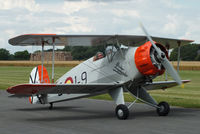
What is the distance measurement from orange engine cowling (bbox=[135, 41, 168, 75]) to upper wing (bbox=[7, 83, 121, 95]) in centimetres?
107

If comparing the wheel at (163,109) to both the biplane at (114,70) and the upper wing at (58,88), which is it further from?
the upper wing at (58,88)

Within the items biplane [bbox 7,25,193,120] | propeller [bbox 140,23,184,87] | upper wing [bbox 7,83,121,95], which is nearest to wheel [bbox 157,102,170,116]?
biplane [bbox 7,25,193,120]

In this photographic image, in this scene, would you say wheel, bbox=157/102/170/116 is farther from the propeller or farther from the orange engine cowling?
the orange engine cowling

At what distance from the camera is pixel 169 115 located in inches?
424

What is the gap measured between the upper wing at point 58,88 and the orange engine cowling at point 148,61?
1.07 meters

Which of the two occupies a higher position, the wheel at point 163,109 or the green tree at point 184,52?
the green tree at point 184,52

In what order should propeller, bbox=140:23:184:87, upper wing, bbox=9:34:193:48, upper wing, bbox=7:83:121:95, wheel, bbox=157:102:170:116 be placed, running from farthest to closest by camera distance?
1. wheel, bbox=157:102:170:116
2. upper wing, bbox=9:34:193:48
3. propeller, bbox=140:23:184:87
4. upper wing, bbox=7:83:121:95

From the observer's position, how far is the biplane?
9664 millimetres

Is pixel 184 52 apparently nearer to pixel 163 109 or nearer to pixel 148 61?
pixel 163 109

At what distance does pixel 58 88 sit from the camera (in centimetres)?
988

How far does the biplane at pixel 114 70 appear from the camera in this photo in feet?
31.7

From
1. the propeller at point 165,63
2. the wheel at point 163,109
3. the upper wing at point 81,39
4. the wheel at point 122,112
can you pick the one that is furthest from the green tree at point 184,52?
the wheel at point 122,112

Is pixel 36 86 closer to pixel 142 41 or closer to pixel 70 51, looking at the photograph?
pixel 70 51

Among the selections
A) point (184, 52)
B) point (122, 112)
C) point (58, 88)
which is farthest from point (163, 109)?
point (184, 52)
